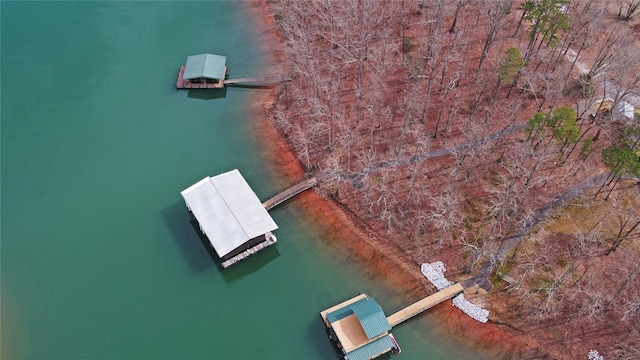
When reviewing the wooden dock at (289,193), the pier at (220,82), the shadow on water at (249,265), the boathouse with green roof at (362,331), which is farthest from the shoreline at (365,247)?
the shadow on water at (249,265)

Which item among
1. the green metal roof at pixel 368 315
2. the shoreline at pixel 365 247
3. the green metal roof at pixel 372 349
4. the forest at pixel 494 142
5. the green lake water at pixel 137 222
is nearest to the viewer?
the green metal roof at pixel 372 349

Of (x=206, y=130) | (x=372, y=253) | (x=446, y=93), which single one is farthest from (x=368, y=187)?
(x=206, y=130)

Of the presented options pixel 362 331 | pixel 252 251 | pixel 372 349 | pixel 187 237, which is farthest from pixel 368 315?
pixel 187 237

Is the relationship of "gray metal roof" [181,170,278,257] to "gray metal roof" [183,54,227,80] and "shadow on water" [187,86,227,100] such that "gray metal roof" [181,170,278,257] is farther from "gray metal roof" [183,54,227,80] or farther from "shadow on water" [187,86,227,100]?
"gray metal roof" [183,54,227,80]

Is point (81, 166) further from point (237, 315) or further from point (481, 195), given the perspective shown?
point (481, 195)

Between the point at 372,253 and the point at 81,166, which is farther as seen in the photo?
the point at 81,166

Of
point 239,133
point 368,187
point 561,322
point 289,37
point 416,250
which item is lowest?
point 561,322

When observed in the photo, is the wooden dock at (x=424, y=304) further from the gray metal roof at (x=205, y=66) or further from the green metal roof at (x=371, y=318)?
the gray metal roof at (x=205, y=66)
